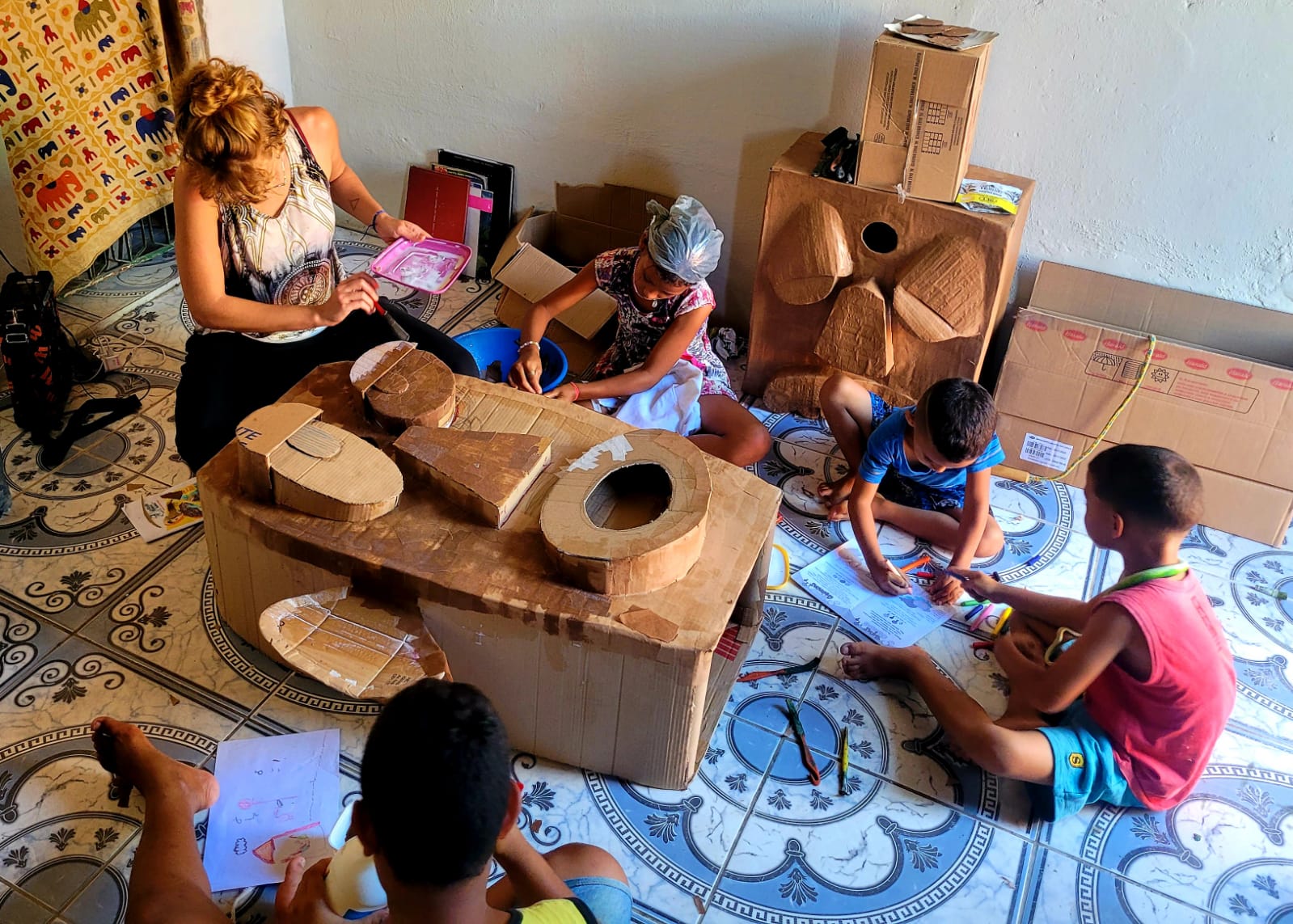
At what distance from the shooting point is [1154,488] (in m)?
1.75

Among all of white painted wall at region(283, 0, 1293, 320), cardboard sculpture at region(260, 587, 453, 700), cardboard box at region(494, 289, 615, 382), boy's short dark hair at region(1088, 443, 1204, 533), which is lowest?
cardboard box at region(494, 289, 615, 382)

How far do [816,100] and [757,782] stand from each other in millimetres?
1785

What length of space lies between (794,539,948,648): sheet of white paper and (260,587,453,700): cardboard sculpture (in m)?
0.94

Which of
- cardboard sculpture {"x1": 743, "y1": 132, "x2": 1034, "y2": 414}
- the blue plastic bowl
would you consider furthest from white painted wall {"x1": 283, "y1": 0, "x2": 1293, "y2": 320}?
the blue plastic bowl

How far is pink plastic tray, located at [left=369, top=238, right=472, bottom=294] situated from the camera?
2699 millimetres

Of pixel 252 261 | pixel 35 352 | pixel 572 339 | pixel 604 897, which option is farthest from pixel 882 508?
pixel 35 352

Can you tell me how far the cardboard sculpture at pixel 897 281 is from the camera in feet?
8.07

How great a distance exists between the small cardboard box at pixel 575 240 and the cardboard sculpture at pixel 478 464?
1161mm

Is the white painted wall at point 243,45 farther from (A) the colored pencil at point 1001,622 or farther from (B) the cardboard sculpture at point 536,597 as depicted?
(A) the colored pencil at point 1001,622

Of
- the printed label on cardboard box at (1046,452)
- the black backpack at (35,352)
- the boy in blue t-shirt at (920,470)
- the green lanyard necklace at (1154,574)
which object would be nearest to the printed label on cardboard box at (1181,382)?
the printed label on cardboard box at (1046,452)

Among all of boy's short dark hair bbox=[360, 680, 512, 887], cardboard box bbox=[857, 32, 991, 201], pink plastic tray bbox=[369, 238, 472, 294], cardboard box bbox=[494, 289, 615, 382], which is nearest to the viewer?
boy's short dark hair bbox=[360, 680, 512, 887]

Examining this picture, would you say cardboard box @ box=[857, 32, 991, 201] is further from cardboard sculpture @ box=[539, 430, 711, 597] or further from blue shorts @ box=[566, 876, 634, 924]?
blue shorts @ box=[566, 876, 634, 924]

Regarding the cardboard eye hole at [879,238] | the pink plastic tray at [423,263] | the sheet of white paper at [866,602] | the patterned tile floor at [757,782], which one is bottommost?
the patterned tile floor at [757,782]

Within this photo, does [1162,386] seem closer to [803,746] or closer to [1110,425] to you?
[1110,425]
